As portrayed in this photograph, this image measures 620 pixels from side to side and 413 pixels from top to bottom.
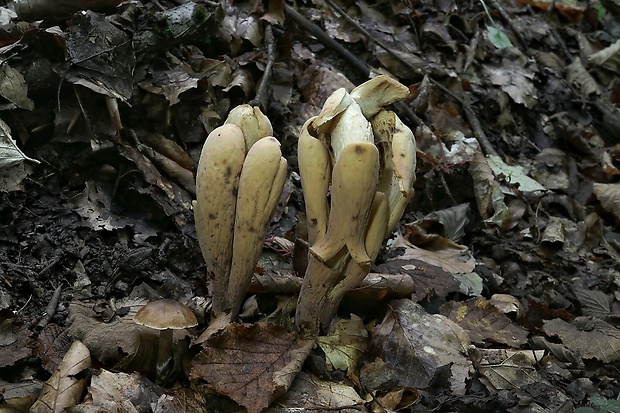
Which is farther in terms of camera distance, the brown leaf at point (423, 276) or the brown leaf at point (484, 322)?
the brown leaf at point (423, 276)

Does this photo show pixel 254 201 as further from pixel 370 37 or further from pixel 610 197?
pixel 610 197

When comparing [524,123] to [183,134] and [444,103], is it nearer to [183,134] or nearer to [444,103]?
[444,103]

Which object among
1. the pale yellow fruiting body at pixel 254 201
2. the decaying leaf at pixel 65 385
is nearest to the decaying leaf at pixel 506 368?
the pale yellow fruiting body at pixel 254 201

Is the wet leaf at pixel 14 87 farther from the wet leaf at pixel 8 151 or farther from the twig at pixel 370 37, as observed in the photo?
the twig at pixel 370 37

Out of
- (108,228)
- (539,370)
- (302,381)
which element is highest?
(108,228)

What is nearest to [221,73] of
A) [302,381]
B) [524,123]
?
[302,381]

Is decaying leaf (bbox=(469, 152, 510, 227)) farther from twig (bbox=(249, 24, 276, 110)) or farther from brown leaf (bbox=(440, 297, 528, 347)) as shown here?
twig (bbox=(249, 24, 276, 110))
